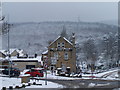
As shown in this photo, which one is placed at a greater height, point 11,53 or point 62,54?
point 11,53

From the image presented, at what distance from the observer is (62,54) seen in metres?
46.6

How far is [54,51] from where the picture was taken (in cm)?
4669

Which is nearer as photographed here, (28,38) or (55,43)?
(55,43)

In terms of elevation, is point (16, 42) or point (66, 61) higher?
point (16, 42)

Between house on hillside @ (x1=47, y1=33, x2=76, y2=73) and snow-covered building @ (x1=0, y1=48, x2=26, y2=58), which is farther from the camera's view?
snow-covered building @ (x1=0, y1=48, x2=26, y2=58)

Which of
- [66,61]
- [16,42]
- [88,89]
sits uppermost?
[16,42]

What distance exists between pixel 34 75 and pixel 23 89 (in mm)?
12693

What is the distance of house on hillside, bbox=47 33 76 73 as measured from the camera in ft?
152

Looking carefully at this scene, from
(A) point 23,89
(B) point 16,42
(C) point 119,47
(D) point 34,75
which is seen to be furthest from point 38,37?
(A) point 23,89

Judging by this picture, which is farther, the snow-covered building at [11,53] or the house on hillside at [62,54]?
the snow-covered building at [11,53]

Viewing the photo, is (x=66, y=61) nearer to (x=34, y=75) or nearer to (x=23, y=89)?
(x=34, y=75)

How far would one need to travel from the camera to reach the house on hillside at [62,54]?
46312 millimetres

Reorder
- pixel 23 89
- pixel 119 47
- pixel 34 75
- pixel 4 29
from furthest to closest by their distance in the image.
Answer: pixel 119 47 < pixel 34 75 < pixel 4 29 < pixel 23 89

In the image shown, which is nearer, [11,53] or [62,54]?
[62,54]
